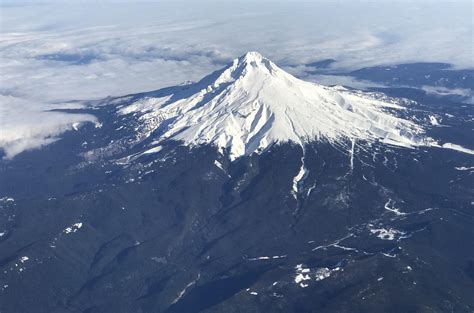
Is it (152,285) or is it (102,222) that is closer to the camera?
(152,285)

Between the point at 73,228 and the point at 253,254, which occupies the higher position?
the point at 73,228

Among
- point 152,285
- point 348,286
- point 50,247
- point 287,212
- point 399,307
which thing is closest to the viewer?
point 399,307

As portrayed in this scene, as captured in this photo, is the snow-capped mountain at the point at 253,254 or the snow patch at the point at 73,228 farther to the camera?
the snow patch at the point at 73,228

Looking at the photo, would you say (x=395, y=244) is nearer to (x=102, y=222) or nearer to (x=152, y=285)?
(x=152, y=285)

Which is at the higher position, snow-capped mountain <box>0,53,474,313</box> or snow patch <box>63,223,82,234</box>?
snow patch <box>63,223,82,234</box>

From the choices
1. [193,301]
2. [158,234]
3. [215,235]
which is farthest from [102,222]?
[193,301]

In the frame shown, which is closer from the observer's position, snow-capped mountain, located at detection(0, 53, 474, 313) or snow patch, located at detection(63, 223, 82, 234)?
snow-capped mountain, located at detection(0, 53, 474, 313)

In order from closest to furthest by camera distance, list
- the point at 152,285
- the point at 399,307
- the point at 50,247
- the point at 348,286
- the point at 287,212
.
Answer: the point at 399,307 < the point at 348,286 < the point at 152,285 < the point at 50,247 < the point at 287,212

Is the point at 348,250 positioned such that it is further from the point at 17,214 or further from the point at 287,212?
the point at 17,214

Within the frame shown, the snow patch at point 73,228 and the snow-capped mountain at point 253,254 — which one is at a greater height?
the snow patch at point 73,228

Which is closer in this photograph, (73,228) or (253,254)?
(253,254)
